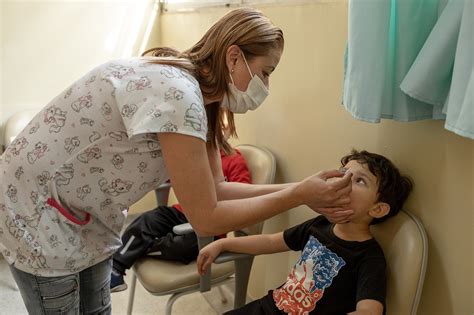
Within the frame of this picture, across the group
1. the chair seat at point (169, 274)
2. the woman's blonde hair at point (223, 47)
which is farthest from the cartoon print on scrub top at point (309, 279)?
the woman's blonde hair at point (223, 47)

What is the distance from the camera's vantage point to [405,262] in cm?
129

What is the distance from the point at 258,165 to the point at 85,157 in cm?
101

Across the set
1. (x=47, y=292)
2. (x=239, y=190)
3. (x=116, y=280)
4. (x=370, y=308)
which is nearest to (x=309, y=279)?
(x=370, y=308)

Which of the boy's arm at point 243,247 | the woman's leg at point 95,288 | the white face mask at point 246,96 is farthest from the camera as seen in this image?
the boy's arm at point 243,247

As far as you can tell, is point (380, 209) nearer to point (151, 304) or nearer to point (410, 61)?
point (410, 61)

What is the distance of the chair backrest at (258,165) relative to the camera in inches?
76.0

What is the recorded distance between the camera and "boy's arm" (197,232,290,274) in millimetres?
1594

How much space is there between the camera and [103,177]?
1127 mm

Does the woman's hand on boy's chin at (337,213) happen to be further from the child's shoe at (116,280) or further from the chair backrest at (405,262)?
the child's shoe at (116,280)

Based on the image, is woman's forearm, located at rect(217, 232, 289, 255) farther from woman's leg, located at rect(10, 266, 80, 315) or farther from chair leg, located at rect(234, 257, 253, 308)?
woman's leg, located at rect(10, 266, 80, 315)

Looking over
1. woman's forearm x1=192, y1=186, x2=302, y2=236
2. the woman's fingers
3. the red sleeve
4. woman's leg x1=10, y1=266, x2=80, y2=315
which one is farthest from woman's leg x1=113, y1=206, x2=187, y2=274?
the woman's fingers

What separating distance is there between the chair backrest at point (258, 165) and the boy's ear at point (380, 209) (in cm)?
60

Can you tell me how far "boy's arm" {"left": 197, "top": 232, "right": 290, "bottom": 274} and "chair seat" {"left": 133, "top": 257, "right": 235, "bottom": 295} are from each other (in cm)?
15

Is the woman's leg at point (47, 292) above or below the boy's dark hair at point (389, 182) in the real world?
below
